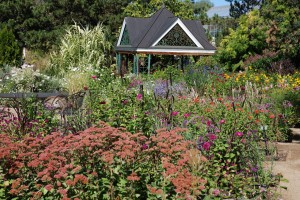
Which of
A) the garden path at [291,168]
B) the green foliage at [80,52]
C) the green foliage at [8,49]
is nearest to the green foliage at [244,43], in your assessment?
the green foliage at [80,52]

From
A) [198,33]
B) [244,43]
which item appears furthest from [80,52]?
[244,43]

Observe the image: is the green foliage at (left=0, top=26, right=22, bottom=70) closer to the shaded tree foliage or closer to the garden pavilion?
the garden pavilion

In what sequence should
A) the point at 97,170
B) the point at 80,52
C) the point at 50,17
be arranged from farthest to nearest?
the point at 50,17 → the point at 80,52 → the point at 97,170

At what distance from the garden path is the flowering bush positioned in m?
1.61

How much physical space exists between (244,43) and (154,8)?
24.8 ft

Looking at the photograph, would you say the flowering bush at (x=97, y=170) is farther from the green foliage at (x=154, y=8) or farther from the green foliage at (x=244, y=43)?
the green foliage at (x=154, y=8)

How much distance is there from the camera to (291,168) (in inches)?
243

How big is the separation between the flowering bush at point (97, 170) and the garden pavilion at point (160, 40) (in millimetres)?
13720

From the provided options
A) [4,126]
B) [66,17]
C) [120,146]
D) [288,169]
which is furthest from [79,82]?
[66,17]

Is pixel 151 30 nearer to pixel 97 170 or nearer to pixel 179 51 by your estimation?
pixel 179 51

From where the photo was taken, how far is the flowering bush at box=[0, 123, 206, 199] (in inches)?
132

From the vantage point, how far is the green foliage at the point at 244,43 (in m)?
21.6

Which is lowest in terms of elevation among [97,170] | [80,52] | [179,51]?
[97,170]

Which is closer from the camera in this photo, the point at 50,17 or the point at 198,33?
the point at 198,33
